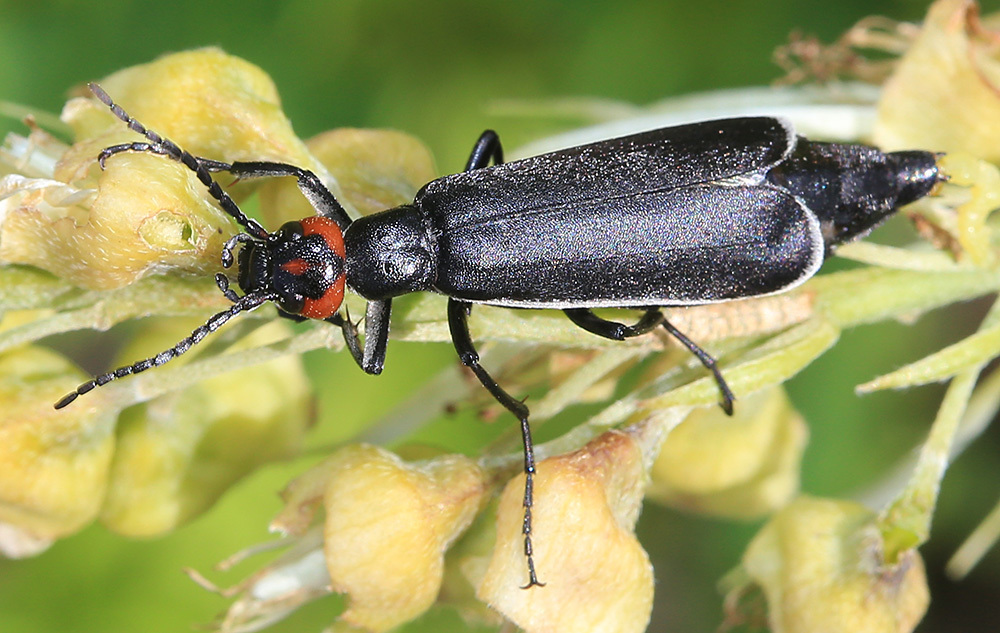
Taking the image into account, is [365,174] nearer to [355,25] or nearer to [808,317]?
[808,317]

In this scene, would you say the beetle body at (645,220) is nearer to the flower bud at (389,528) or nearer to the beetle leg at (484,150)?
the beetle leg at (484,150)

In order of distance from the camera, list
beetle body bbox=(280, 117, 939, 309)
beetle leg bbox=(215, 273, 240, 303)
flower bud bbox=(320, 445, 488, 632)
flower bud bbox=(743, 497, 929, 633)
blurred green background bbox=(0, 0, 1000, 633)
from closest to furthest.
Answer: flower bud bbox=(320, 445, 488, 632)
beetle leg bbox=(215, 273, 240, 303)
flower bud bbox=(743, 497, 929, 633)
beetle body bbox=(280, 117, 939, 309)
blurred green background bbox=(0, 0, 1000, 633)

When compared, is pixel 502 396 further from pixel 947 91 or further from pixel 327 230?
pixel 947 91

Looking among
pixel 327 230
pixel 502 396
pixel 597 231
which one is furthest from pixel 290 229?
pixel 597 231

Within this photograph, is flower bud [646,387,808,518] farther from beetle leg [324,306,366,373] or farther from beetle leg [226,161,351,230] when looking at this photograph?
beetle leg [226,161,351,230]

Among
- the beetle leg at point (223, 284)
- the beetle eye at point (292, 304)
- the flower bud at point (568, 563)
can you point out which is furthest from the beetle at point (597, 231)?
the flower bud at point (568, 563)

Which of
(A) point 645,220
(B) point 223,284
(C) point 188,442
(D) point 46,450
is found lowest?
(C) point 188,442

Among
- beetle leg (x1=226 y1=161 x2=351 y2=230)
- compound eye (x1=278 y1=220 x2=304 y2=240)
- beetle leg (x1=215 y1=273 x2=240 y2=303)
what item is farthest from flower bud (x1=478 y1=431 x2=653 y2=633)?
compound eye (x1=278 y1=220 x2=304 y2=240)
